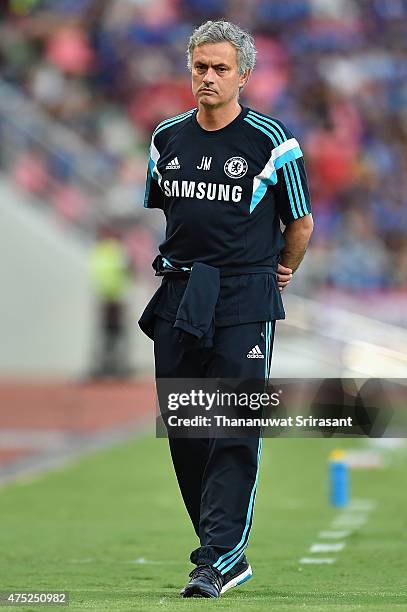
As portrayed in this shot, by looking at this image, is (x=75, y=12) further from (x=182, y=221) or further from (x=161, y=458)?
(x=182, y=221)

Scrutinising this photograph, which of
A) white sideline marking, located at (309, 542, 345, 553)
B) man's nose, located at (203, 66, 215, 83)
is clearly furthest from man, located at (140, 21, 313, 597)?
white sideline marking, located at (309, 542, 345, 553)

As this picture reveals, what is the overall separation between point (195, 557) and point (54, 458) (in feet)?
26.0

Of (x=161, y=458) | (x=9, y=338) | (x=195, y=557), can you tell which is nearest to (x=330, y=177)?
(x=9, y=338)

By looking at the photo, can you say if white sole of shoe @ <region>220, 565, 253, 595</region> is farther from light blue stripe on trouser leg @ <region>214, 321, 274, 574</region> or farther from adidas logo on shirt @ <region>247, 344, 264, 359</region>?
adidas logo on shirt @ <region>247, 344, 264, 359</region>

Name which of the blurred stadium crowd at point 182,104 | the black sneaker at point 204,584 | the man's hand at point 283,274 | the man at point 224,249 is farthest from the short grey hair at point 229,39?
the blurred stadium crowd at point 182,104

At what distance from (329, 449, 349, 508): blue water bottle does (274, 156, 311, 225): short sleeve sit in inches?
169

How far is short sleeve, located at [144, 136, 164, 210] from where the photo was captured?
6168 mm

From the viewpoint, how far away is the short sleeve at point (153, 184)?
6.17m

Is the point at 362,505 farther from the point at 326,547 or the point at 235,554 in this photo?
the point at 235,554

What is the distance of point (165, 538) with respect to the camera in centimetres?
869

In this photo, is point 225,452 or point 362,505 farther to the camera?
point 362,505

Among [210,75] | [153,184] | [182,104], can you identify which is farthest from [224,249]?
[182,104]

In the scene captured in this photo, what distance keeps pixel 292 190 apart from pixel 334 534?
3.38 m

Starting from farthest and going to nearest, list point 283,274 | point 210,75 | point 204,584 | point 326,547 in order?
1. point 326,547
2. point 283,274
3. point 210,75
4. point 204,584
